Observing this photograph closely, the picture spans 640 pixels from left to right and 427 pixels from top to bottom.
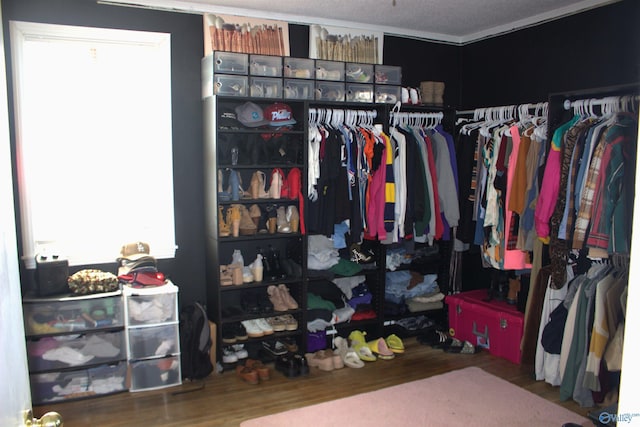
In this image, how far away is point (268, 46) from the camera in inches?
168

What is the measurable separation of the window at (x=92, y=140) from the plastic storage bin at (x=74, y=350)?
57cm

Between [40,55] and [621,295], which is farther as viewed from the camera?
[40,55]

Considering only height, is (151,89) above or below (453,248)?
above

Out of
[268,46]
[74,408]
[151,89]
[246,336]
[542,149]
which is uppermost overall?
[268,46]

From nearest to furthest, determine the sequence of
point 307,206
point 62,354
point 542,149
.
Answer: point 62,354, point 542,149, point 307,206

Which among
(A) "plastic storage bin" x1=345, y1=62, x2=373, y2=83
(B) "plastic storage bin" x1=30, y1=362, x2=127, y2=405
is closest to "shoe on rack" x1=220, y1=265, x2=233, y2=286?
(B) "plastic storage bin" x1=30, y1=362, x2=127, y2=405

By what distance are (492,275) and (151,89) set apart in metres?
3.28

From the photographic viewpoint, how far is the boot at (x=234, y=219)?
401cm

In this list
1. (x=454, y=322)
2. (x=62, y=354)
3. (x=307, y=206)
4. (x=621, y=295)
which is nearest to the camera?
(x=621, y=295)

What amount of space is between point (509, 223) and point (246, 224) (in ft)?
6.53

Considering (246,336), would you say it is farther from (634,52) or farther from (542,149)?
(634,52)

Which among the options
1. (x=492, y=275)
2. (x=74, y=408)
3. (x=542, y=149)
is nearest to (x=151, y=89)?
(x=74, y=408)

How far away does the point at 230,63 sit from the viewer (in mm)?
3938

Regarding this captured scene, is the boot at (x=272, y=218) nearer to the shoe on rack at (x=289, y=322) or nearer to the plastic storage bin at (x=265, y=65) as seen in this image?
the shoe on rack at (x=289, y=322)
